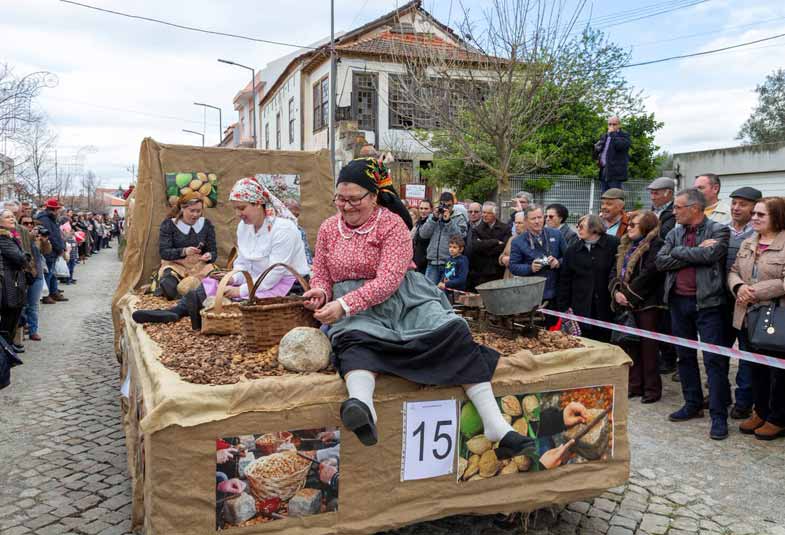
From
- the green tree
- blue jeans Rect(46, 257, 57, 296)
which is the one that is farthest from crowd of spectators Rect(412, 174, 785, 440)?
the green tree

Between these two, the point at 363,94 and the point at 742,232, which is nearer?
the point at 742,232

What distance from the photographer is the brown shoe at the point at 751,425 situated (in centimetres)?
508

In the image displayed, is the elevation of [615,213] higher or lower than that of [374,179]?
lower

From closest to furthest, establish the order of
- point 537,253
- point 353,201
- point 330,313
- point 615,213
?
point 330,313
point 353,201
point 537,253
point 615,213

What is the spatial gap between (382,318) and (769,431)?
3.50 m

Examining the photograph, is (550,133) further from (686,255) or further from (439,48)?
(686,255)

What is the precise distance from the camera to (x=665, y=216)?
6.13 m

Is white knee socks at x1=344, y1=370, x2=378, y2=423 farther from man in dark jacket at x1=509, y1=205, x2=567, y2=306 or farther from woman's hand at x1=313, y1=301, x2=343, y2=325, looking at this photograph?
man in dark jacket at x1=509, y1=205, x2=567, y2=306

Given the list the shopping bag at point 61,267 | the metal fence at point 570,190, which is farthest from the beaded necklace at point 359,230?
the metal fence at point 570,190

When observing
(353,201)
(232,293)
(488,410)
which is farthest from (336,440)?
(232,293)

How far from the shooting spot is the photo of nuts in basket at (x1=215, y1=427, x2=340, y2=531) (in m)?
2.82

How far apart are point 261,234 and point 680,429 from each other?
371 centimetres

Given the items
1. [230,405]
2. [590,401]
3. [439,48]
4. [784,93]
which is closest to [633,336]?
[590,401]

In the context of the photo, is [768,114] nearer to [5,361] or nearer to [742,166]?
[742,166]
